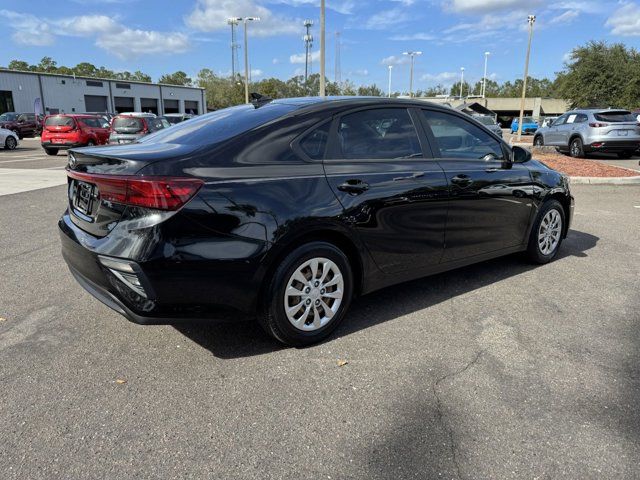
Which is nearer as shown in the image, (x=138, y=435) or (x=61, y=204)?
(x=138, y=435)

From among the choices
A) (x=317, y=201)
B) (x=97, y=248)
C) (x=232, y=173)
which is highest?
(x=232, y=173)

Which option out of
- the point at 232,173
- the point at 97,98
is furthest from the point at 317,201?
the point at 97,98

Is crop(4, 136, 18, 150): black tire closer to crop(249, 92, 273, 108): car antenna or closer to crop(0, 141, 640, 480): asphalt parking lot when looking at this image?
crop(0, 141, 640, 480): asphalt parking lot

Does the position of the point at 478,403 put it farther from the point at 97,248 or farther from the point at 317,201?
the point at 97,248

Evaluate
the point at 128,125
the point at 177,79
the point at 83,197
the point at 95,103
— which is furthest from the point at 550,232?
the point at 177,79

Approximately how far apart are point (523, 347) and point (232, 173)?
230cm

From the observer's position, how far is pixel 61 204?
28.4ft

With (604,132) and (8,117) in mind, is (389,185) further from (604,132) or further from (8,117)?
(8,117)

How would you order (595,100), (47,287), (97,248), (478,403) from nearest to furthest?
(478,403) → (97,248) → (47,287) → (595,100)

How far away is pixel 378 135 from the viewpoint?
383cm

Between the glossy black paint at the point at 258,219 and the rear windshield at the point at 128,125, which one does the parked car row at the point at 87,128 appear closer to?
the rear windshield at the point at 128,125

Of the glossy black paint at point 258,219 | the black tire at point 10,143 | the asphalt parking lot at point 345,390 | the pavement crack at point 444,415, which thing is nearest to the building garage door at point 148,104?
the black tire at point 10,143

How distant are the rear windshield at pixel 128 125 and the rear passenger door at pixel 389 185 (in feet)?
54.4

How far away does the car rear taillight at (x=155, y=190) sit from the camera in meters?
2.84
